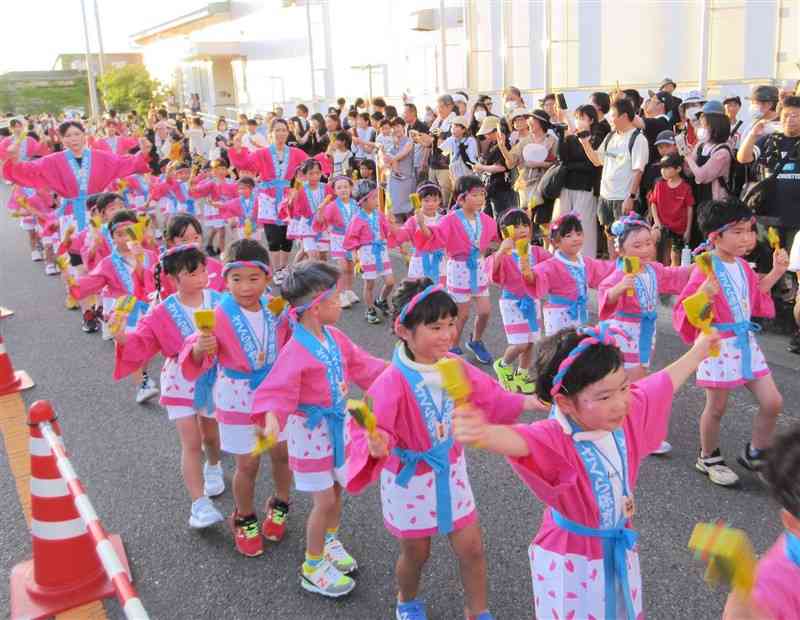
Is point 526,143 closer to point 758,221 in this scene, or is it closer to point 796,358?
point 758,221

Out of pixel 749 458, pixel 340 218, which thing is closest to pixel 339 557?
pixel 749 458

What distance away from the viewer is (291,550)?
3.79 m

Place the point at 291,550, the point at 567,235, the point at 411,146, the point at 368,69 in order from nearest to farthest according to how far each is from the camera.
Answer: the point at 291,550 → the point at 567,235 → the point at 411,146 → the point at 368,69

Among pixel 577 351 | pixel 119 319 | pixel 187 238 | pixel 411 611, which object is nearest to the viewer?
pixel 577 351

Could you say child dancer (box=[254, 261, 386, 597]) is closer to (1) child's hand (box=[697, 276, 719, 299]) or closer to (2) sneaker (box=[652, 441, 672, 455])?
(1) child's hand (box=[697, 276, 719, 299])

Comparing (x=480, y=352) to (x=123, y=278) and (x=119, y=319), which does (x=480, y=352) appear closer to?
(x=123, y=278)

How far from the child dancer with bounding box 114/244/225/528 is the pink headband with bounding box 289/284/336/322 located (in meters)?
0.89

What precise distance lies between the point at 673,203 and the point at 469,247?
213cm

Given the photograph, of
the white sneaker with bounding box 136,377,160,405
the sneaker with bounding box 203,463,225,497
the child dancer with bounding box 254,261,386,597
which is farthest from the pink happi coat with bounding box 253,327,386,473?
the white sneaker with bounding box 136,377,160,405

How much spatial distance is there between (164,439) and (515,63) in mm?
12733

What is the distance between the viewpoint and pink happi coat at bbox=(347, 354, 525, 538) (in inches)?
109

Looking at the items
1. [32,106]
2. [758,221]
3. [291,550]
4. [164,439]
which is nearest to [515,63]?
[758,221]

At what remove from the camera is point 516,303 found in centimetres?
580

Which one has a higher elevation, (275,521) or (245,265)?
(245,265)
